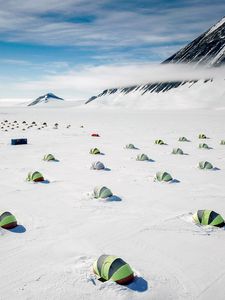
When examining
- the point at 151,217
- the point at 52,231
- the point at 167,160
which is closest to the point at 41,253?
the point at 52,231

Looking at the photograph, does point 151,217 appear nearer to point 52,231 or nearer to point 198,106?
point 52,231

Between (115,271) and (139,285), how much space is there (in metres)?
0.63

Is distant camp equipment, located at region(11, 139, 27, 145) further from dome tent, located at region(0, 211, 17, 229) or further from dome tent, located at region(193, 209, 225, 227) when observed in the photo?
dome tent, located at region(193, 209, 225, 227)

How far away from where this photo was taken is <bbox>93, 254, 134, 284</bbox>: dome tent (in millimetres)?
7926

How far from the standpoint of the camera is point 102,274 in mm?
8125

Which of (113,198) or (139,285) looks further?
(113,198)

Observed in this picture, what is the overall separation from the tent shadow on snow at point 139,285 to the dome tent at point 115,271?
0.11 metres

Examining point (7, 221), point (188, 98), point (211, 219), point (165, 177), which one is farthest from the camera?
point (188, 98)

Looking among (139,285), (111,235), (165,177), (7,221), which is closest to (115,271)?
(139,285)

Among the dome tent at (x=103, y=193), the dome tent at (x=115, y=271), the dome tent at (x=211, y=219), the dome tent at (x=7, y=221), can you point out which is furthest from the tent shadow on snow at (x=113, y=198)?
the dome tent at (x=115, y=271)

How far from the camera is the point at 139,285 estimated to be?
7.93 m

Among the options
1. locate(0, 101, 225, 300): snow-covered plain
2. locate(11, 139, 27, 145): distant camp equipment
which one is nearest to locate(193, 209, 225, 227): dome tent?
locate(0, 101, 225, 300): snow-covered plain

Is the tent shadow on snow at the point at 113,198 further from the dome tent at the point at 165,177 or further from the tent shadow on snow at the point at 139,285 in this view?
the tent shadow on snow at the point at 139,285

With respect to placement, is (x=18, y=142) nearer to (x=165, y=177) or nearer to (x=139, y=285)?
(x=165, y=177)
